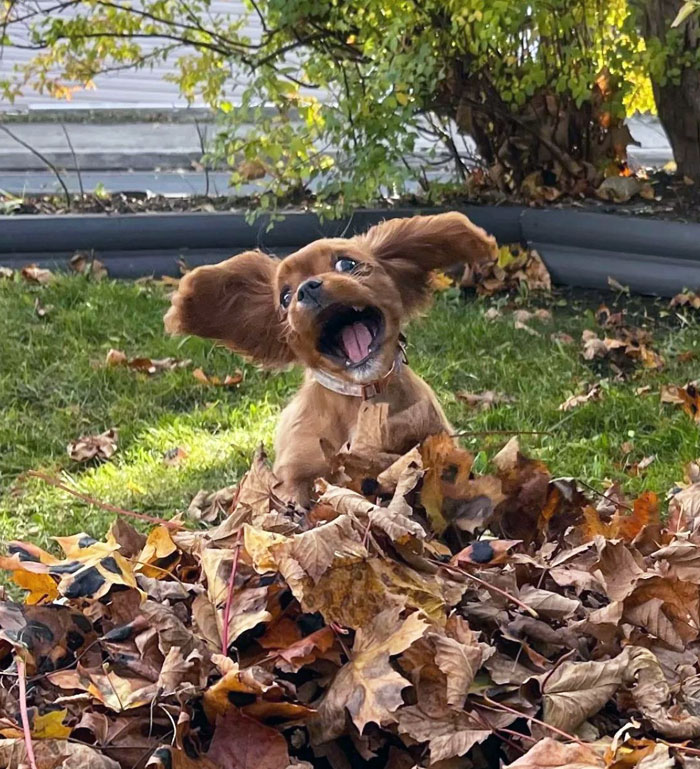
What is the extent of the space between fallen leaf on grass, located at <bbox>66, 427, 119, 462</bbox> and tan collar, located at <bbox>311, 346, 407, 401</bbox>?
4.85ft

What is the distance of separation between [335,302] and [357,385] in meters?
0.24

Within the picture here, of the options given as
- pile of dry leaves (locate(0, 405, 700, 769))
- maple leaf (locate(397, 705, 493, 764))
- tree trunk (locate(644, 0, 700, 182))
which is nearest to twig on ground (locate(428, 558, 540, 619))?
pile of dry leaves (locate(0, 405, 700, 769))

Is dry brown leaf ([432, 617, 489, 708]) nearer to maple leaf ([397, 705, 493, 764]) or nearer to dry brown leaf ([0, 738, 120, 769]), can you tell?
maple leaf ([397, 705, 493, 764])

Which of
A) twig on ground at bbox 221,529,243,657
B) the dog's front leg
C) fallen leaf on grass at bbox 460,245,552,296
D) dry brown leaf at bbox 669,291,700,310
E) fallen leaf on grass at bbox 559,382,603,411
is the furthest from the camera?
fallen leaf on grass at bbox 460,245,552,296

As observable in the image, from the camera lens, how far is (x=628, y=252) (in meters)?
5.60

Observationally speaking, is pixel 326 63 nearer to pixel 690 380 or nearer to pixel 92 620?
pixel 690 380

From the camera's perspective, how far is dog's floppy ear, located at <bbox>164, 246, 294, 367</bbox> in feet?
9.14

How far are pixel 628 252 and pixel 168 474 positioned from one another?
299 cm

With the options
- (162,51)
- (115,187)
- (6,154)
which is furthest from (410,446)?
(6,154)

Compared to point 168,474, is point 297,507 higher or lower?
higher

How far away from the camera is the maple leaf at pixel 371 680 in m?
1.60

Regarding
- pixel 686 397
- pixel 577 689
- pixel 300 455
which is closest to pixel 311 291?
pixel 300 455

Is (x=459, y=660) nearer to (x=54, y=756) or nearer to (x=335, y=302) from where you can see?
(x=54, y=756)

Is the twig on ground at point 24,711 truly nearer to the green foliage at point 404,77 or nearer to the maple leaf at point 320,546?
the maple leaf at point 320,546
